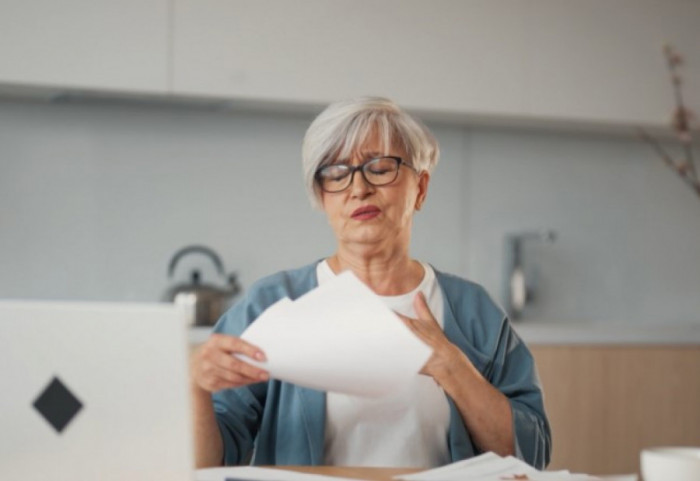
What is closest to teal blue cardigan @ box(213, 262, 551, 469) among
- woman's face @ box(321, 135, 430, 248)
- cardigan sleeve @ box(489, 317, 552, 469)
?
cardigan sleeve @ box(489, 317, 552, 469)

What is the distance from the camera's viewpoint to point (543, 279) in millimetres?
4504

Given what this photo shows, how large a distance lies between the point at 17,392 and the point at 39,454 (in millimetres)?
71

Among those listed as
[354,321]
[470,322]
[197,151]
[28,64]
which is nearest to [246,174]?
[197,151]

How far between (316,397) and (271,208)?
7.38ft

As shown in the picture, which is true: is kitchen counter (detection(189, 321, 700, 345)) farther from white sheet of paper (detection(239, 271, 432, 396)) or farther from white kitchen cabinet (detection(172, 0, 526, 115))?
white sheet of paper (detection(239, 271, 432, 396))

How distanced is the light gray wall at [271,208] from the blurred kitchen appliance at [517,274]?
0.05 metres

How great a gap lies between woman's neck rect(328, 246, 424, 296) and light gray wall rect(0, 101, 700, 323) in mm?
1961

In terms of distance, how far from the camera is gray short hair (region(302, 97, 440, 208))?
6.49 feet

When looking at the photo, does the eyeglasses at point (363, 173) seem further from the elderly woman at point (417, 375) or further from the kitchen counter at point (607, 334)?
the kitchen counter at point (607, 334)

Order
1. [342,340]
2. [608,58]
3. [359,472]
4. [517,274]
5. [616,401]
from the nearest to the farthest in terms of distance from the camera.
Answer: [342,340] → [359,472] → [616,401] → [608,58] → [517,274]

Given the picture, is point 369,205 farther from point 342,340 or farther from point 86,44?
point 86,44

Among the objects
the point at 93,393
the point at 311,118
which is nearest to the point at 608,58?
the point at 311,118

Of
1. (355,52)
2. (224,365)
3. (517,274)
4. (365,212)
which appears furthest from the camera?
(517,274)

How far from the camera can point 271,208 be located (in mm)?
4082
